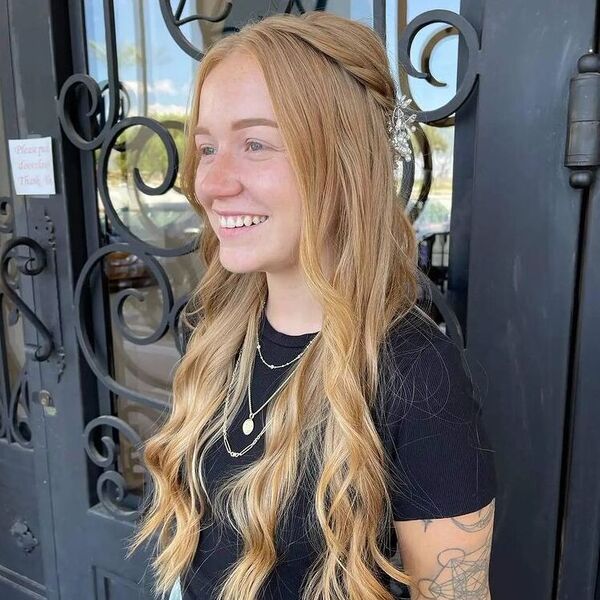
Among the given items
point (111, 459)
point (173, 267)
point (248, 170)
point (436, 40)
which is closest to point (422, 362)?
point (248, 170)

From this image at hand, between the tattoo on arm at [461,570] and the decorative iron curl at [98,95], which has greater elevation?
the decorative iron curl at [98,95]

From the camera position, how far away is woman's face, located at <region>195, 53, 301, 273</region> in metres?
0.78

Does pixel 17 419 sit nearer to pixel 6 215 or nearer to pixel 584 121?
pixel 6 215

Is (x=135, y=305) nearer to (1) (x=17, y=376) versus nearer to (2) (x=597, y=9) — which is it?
(1) (x=17, y=376)

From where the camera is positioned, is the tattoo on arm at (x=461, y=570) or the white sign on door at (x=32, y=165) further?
the white sign on door at (x=32, y=165)

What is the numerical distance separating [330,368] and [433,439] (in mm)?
162

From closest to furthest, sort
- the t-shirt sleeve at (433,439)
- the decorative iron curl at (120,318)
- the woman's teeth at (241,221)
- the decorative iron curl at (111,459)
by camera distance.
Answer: the t-shirt sleeve at (433,439)
the woman's teeth at (241,221)
the decorative iron curl at (120,318)
the decorative iron curl at (111,459)

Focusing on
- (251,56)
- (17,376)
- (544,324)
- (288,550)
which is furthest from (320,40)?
(17,376)

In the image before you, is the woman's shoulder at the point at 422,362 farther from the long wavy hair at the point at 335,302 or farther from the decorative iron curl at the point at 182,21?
the decorative iron curl at the point at 182,21

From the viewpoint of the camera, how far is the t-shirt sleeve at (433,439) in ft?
2.34

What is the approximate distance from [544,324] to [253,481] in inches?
20.1

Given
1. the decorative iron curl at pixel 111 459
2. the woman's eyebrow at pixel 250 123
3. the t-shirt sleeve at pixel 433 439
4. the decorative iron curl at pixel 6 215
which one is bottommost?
the decorative iron curl at pixel 111 459

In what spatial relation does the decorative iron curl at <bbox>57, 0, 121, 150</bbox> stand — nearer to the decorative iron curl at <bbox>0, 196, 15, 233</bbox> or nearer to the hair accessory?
the decorative iron curl at <bbox>0, 196, 15, 233</bbox>

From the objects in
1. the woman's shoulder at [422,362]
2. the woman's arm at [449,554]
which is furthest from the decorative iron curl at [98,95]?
the woman's arm at [449,554]
